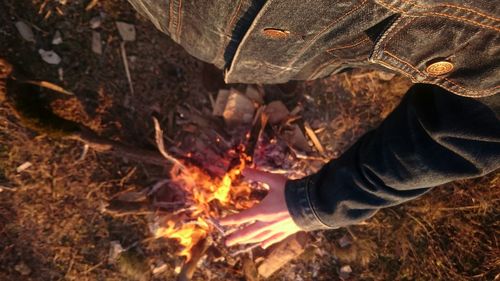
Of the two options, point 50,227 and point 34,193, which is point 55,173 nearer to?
point 34,193

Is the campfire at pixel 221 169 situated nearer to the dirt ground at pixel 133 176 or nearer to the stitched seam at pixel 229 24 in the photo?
the dirt ground at pixel 133 176

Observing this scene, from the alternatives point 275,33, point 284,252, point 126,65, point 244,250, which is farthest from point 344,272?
point 275,33

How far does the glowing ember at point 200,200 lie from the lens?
2742 millimetres

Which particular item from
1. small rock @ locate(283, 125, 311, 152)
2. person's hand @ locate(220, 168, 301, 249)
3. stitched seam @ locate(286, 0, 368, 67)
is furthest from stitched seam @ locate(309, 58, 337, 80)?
small rock @ locate(283, 125, 311, 152)

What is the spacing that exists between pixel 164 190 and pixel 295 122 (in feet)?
3.48

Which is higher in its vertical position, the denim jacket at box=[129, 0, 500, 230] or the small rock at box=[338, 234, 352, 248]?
the denim jacket at box=[129, 0, 500, 230]

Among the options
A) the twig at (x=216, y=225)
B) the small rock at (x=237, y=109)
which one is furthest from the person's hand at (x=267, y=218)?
the small rock at (x=237, y=109)

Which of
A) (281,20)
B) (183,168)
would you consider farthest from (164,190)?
(281,20)

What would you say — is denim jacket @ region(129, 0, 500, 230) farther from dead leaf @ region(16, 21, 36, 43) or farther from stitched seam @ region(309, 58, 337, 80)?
dead leaf @ region(16, 21, 36, 43)

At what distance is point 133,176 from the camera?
2.79 meters

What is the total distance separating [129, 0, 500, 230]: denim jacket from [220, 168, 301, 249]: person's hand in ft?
0.59

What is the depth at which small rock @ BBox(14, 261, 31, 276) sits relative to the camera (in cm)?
266

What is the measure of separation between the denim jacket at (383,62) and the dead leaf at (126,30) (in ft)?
3.51

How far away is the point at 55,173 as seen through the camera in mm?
2666
